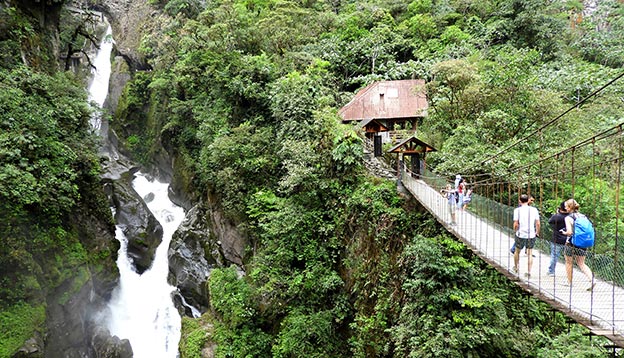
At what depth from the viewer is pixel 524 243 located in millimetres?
5680

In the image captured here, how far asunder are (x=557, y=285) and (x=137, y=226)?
52.5 feet

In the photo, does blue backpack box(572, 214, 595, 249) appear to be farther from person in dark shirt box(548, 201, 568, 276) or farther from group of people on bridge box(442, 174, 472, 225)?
group of people on bridge box(442, 174, 472, 225)

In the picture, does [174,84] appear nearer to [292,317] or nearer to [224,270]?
[224,270]

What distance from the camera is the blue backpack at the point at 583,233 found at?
4824 millimetres

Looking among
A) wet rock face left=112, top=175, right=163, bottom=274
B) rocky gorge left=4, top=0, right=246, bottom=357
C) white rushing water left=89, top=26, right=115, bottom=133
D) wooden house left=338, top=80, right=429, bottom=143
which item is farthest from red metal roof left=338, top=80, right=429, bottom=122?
white rushing water left=89, top=26, right=115, bottom=133

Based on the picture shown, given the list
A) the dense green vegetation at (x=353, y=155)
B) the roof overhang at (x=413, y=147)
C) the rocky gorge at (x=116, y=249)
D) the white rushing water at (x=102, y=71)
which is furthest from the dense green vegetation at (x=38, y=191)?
the white rushing water at (x=102, y=71)

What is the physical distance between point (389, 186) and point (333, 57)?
37.4 feet

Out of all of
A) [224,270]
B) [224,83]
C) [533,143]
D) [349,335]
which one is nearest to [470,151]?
[533,143]

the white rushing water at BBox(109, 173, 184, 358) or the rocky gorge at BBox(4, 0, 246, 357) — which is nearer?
the rocky gorge at BBox(4, 0, 246, 357)

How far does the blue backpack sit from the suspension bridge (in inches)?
8.6

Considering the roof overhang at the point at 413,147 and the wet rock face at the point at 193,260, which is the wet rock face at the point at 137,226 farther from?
the roof overhang at the point at 413,147

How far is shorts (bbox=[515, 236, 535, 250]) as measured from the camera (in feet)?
18.4

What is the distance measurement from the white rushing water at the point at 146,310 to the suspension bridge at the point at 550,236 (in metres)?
10.7

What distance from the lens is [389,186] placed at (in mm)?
11062
